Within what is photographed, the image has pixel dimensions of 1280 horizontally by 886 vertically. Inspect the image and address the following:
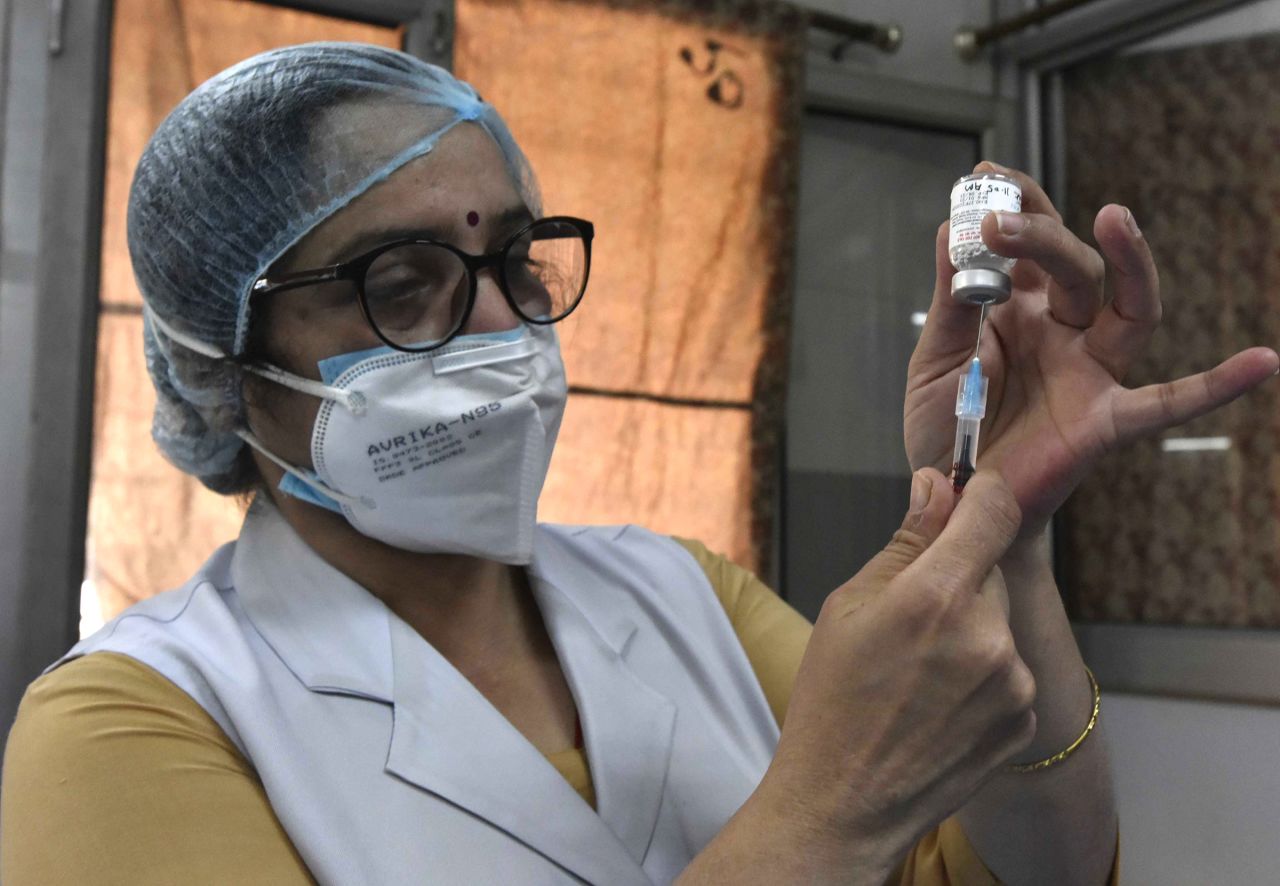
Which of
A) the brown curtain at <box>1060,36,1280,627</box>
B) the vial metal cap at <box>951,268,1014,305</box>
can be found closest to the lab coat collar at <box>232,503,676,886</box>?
the vial metal cap at <box>951,268,1014,305</box>

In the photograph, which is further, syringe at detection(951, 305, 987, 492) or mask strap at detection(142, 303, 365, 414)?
mask strap at detection(142, 303, 365, 414)

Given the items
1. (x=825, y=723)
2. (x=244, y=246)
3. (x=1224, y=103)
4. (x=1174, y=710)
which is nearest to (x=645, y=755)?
(x=825, y=723)

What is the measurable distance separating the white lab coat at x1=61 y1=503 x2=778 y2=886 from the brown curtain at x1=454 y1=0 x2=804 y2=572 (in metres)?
1.06

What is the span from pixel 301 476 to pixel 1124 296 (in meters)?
0.72

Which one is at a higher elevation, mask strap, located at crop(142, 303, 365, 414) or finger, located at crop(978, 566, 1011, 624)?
mask strap, located at crop(142, 303, 365, 414)

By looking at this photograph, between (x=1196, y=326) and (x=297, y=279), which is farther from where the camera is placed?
(x=1196, y=326)

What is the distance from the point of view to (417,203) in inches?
38.5

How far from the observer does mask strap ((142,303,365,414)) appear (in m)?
0.97

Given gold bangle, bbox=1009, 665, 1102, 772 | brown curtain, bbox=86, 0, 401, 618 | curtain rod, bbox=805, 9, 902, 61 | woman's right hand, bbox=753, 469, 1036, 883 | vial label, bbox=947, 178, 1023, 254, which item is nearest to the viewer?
woman's right hand, bbox=753, 469, 1036, 883

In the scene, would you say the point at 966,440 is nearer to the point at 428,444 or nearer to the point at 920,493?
the point at 920,493

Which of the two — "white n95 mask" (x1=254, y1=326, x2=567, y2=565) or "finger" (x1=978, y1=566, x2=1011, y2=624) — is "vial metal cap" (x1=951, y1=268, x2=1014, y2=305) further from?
"white n95 mask" (x1=254, y1=326, x2=567, y2=565)

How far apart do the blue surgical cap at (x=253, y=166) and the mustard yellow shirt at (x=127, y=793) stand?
34cm

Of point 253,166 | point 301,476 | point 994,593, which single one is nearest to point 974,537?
point 994,593

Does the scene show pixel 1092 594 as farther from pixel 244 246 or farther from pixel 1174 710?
pixel 244 246
